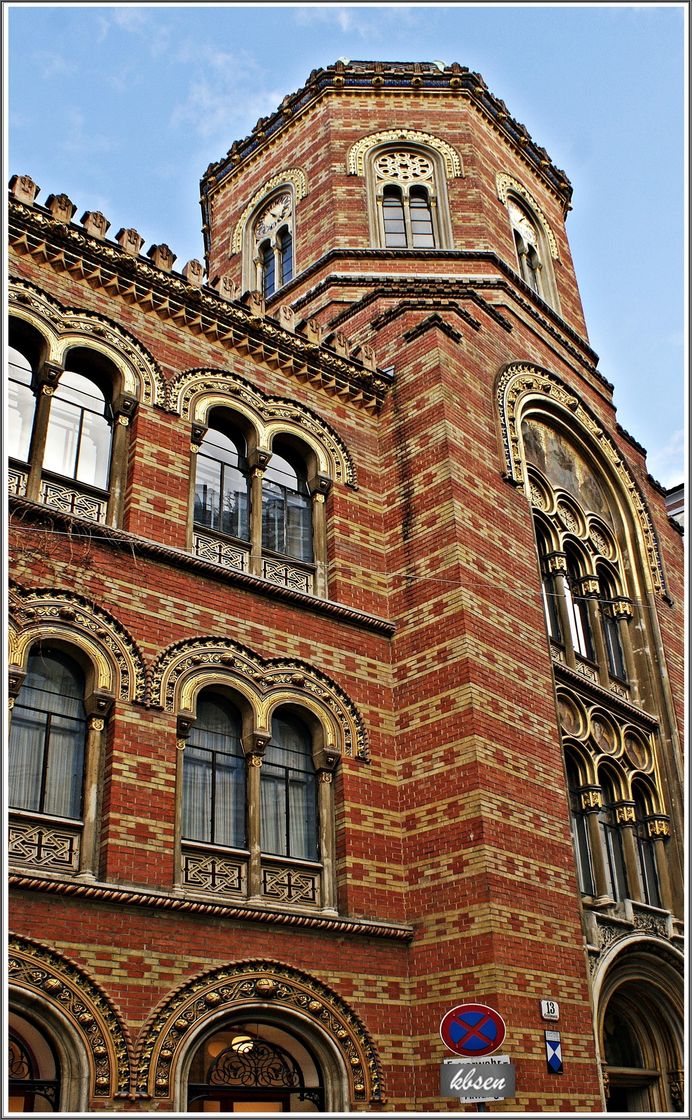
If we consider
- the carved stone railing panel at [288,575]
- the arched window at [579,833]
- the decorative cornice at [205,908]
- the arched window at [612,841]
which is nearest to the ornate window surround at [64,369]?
the carved stone railing panel at [288,575]

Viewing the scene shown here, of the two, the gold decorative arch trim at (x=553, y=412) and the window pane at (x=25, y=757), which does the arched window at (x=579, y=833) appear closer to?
the gold decorative arch trim at (x=553, y=412)

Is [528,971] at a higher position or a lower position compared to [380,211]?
lower

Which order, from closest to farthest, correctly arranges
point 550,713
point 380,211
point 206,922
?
point 206,922 → point 550,713 → point 380,211

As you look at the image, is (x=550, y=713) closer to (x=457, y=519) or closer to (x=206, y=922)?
(x=457, y=519)

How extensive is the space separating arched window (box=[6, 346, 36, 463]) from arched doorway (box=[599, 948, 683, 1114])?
31.5ft

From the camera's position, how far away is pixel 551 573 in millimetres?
16875

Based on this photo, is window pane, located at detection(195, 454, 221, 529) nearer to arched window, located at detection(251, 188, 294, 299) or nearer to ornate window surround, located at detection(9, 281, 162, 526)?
ornate window surround, located at detection(9, 281, 162, 526)

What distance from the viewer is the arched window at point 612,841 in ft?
49.2

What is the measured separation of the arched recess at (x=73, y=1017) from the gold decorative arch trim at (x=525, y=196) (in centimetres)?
1727

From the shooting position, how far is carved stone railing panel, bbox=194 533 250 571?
13141 millimetres

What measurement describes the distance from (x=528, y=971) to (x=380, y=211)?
561 inches

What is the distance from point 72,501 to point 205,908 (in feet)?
15.3

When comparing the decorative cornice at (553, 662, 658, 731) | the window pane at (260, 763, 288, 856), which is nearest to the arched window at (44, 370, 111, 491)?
the window pane at (260, 763, 288, 856)

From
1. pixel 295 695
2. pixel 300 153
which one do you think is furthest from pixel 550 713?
pixel 300 153
